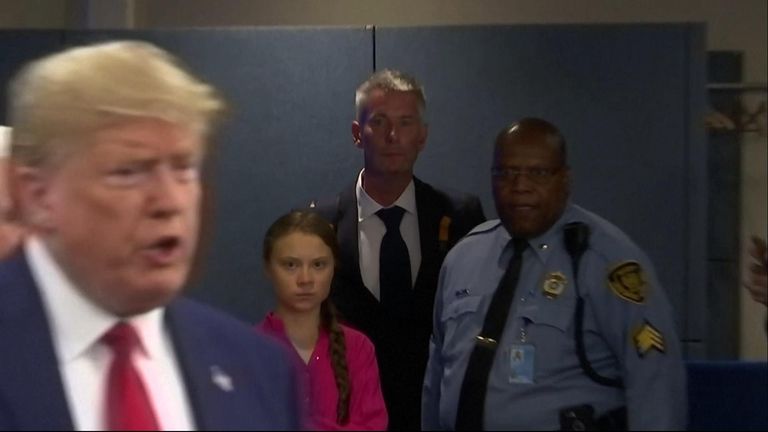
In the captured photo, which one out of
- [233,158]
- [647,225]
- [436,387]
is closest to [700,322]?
[647,225]

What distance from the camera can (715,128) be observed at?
189 inches

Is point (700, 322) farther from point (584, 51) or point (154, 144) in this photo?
point (154, 144)

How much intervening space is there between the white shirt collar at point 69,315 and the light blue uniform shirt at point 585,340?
141 centimetres

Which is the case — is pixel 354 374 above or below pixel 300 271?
below

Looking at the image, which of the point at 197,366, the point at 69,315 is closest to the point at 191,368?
the point at 197,366

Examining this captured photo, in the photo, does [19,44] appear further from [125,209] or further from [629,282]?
[125,209]

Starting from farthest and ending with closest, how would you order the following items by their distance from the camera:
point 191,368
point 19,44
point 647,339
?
point 19,44
point 647,339
point 191,368

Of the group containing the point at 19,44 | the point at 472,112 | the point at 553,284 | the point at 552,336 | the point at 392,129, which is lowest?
the point at 552,336

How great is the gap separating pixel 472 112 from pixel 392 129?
65cm

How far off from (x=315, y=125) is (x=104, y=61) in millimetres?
2697

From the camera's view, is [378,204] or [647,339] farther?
[378,204]

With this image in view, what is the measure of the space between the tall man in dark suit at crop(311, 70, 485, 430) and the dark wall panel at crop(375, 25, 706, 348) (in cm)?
55

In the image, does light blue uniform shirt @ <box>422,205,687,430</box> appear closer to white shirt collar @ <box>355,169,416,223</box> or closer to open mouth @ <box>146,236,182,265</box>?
white shirt collar @ <box>355,169,416,223</box>

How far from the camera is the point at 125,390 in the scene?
87 centimetres
